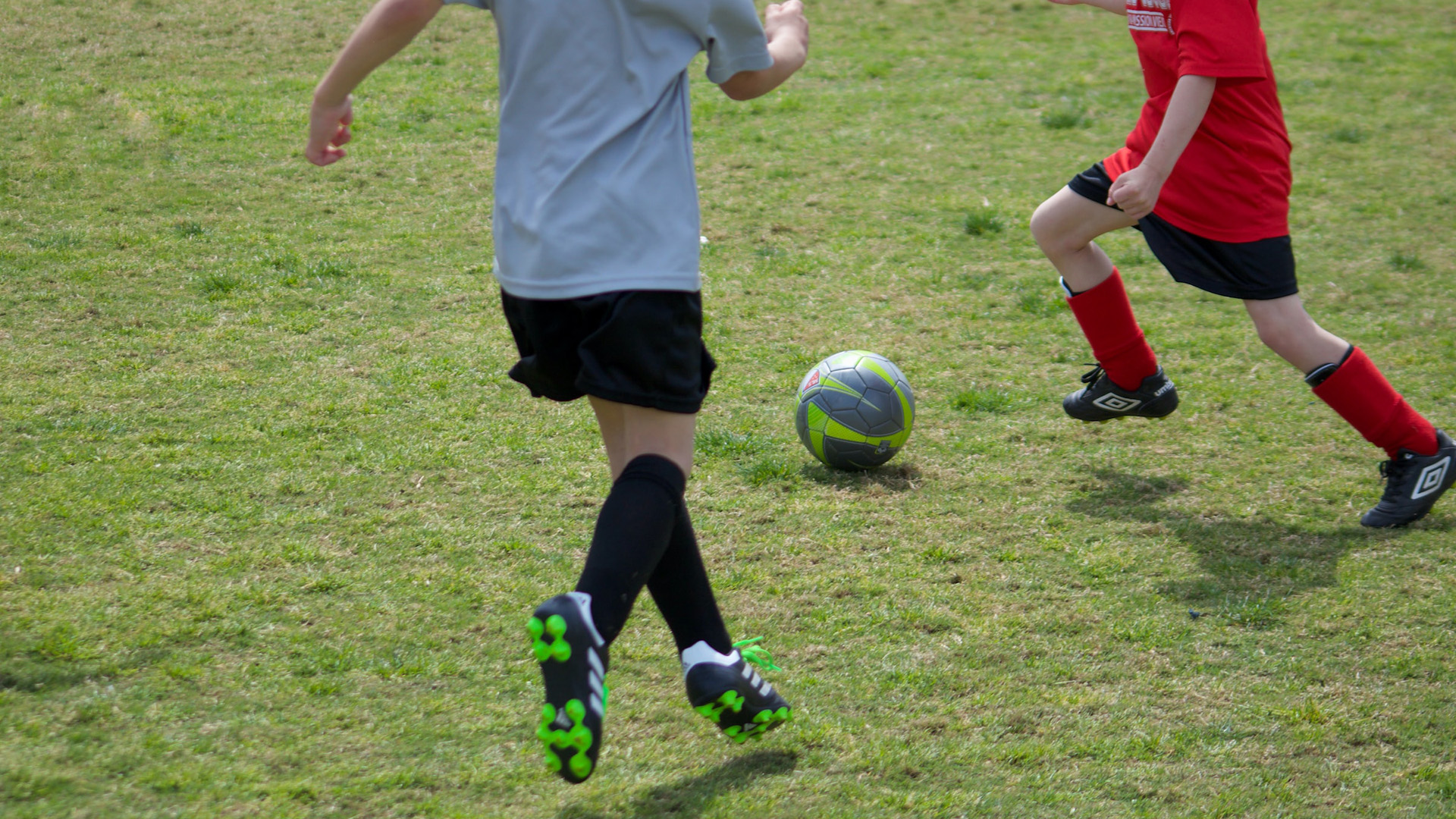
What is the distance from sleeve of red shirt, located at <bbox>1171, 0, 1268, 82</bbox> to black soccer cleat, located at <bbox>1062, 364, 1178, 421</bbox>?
119cm

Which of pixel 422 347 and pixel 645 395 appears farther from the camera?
pixel 422 347

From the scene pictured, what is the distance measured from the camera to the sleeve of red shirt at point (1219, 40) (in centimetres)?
355

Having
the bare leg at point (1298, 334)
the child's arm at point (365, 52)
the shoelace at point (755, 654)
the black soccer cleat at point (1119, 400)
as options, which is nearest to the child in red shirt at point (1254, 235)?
the bare leg at point (1298, 334)

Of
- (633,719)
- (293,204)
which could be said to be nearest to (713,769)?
(633,719)

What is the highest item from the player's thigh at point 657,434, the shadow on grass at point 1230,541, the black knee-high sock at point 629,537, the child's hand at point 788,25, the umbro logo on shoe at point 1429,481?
the child's hand at point 788,25

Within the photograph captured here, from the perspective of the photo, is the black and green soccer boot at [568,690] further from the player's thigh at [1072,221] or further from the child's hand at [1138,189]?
the player's thigh at [1072,221]

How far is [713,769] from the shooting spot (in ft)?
8.74

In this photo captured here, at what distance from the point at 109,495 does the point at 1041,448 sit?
3.06 metres

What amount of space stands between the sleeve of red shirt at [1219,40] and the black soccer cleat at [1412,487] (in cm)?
133

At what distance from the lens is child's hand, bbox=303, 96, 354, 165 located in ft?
7.95

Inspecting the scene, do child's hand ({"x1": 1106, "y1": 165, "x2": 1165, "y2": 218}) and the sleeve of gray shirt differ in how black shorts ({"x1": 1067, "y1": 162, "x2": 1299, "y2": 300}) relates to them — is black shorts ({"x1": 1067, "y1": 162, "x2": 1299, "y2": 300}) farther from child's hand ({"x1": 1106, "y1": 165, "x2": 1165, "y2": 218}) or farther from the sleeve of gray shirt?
the sleeve of gray shirt

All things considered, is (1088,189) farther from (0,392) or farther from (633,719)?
(0,392)

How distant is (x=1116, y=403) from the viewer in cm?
445

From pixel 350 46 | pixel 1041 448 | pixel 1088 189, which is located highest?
pixel 350 46
